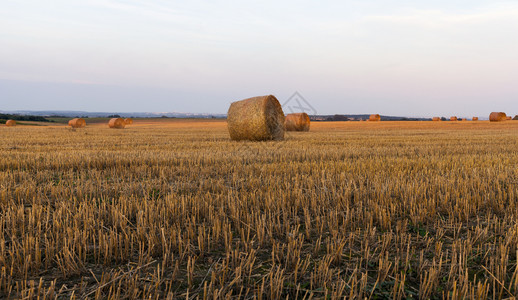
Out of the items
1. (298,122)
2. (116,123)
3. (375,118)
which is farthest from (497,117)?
(116,123)

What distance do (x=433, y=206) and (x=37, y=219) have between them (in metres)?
3.70

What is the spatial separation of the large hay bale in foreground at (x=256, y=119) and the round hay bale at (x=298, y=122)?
11226 mm

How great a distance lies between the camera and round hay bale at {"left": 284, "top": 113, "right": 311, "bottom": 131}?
27.0m

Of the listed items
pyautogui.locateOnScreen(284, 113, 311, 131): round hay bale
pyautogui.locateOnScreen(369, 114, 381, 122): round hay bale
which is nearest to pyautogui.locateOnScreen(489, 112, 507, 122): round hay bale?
pyautogui.locateOnScreen(369, 114, 381, 122): round hay bale

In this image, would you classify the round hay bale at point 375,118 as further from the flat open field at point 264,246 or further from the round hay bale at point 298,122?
the flat open field at point 264,246

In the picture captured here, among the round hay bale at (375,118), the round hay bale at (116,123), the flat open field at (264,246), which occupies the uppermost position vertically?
the round hay bale at (375,118)

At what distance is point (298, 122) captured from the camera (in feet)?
88.5

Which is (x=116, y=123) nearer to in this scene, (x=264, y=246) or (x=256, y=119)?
(x=256, y=119)

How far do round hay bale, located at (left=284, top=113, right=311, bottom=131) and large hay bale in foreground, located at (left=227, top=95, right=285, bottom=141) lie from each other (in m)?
11.2

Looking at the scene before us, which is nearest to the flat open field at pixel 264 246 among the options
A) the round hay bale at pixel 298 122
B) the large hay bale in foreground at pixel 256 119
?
the large hay bale in foreground at pixel 256 119

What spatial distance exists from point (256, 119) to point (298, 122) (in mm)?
12561

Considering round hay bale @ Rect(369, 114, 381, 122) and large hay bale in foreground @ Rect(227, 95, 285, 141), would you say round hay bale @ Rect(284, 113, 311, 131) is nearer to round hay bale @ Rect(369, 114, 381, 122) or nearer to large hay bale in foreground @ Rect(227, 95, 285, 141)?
large hay bale in foreground @ Rect(227, 95, 285, 141)

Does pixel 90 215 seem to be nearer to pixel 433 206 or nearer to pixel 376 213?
pixel 376 213

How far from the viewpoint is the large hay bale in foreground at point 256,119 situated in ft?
48.5
